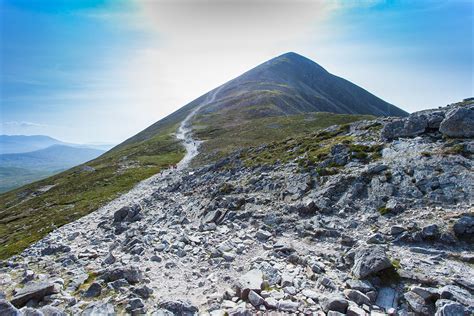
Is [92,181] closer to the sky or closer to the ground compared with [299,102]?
closer to the ground

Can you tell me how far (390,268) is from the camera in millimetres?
10742

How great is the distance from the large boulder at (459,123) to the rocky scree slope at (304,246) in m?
0.08

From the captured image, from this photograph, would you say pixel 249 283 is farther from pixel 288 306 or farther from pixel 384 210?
pixel 384 210

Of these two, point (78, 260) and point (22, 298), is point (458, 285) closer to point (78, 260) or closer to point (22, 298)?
point (22, 298)

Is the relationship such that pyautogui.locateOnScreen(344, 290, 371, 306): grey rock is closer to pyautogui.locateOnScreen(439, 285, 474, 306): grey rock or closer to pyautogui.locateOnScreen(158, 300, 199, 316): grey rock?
pyautogui.locateOnScreen(439, 285, 474, 306): grey rock

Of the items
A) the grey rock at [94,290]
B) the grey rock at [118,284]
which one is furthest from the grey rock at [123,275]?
the grey rock at [94,290]

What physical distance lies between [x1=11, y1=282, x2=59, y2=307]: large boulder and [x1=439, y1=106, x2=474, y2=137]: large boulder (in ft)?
91.6

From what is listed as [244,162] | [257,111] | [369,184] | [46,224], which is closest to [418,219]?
[369,184]

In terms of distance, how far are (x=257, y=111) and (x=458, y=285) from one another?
132 metres

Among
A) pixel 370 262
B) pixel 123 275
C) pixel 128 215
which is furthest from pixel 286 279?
pixel 128 215

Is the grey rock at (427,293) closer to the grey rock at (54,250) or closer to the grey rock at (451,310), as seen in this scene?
the grey rock at (451,310)

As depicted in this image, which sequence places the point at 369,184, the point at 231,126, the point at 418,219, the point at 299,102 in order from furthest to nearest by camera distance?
1. the point at 299,102
2. the point at 231,126
3. the point at 369,184
4. the point at 418,219

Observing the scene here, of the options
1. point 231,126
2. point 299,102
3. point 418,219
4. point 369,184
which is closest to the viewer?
point 418,219

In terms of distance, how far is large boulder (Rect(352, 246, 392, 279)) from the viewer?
10.6m
